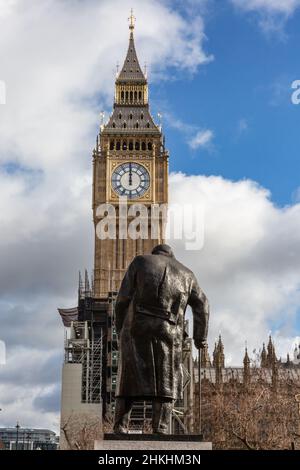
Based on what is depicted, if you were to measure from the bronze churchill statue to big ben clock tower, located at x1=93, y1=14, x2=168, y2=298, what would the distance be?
73813 mm

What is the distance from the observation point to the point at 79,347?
71.5m

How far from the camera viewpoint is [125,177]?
92250 mm

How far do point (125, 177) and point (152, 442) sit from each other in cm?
8124

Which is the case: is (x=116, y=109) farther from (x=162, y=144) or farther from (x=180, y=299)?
(x=180, y=299)

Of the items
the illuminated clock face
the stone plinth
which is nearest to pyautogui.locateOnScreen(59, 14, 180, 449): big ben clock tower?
the illuminated clock face

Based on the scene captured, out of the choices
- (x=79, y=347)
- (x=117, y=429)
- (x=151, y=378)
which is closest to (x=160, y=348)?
(x=151, y=378)

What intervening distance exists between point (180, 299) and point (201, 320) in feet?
2.25

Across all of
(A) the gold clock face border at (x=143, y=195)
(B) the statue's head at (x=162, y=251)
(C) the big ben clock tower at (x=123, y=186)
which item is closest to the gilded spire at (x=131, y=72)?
(C) the big ben clock tower at (x=123, y=186)

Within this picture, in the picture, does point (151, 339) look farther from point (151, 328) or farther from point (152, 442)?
point (152, 442)

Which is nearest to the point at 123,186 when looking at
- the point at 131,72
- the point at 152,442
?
the point at 131,72

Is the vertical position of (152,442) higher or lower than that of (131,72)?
lower

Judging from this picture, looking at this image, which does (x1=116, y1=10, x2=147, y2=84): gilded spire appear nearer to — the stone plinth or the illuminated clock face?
the illuminated clock face

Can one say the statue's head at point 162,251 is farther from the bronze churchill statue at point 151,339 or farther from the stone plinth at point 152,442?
the stone plinth at point 152,442

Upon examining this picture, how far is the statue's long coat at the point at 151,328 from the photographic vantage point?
40.5 feet
